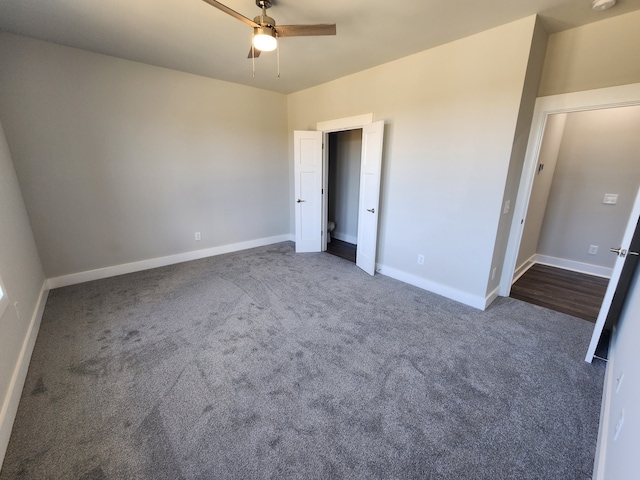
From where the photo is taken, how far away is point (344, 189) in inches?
214

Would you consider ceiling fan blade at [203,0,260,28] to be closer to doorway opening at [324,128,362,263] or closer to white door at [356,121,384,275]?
white door at [356,121,384,275]

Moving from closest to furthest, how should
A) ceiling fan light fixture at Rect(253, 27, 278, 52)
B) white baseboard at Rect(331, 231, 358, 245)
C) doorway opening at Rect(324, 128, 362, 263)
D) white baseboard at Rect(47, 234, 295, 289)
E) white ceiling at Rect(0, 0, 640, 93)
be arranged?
ceiling fan light fixture at Rect(253, 27, 278, 52), white ceiling at Rect(0, 0, 640, 93), white baseboard at Rect(47, 234, 295, 289), doorway opening at Rect(324, 128, 362, 263), white baseboard at Rect(331, 231, 358, 245)

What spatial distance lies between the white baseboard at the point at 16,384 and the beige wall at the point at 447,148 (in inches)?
142

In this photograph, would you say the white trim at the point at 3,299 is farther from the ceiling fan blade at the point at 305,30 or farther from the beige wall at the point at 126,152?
the ceiling fan blade at the point at 305,30

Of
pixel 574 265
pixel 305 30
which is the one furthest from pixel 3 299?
pixel 574 265

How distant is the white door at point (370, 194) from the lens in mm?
3410

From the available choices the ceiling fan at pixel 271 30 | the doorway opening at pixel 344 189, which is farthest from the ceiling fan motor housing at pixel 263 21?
the doorway opening at pixel 344 189

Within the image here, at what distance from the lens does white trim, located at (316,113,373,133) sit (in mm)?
3590

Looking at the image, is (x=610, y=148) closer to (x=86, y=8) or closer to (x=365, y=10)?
(x=365, y=10)

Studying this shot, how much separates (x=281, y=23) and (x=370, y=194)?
83.4 inches

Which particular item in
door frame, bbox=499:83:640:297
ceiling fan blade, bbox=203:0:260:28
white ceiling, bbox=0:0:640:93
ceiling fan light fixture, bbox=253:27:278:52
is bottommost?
door frame, bbox=499:83:640:297

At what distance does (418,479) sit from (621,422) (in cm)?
100

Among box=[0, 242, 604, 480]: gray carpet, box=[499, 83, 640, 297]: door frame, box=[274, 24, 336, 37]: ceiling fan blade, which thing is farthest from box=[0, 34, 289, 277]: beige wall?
box=[499, 83, 640, 297]: door frame

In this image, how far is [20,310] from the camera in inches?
85.2
